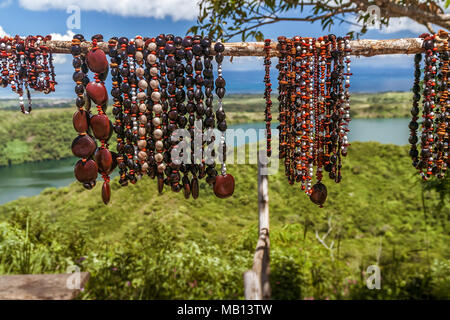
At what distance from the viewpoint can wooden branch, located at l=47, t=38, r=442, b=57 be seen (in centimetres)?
161

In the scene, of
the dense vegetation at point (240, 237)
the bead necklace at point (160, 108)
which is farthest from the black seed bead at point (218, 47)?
the dense vegetation at point (240, 237)

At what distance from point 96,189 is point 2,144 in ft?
7.92

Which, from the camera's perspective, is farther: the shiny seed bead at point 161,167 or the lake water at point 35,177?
the lake water at point 35,177

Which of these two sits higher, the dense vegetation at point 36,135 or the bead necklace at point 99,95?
the bead necklace at point 99,95

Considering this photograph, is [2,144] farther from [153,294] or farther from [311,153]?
[311,153]

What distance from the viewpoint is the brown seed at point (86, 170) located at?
4.92ft

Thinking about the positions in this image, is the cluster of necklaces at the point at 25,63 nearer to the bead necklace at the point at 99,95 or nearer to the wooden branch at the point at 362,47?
the wooden branch at the point at 362,47

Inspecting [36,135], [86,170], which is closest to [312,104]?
[86,170]

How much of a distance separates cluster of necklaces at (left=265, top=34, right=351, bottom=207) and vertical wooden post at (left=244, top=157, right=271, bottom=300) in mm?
1469

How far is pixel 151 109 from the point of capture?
5.15 feet

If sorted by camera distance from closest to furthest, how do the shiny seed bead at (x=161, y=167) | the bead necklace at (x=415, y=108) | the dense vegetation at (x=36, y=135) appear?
the shiny seed bead at (x=161, y=167), the bead necklace at (x=415, y=108), the dense vegetation at (x=36, y=135)

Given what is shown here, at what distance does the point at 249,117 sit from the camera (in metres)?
4.87

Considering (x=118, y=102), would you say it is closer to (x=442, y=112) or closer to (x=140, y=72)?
(x=140, y=72)

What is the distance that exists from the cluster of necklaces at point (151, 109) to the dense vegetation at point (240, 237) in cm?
363
